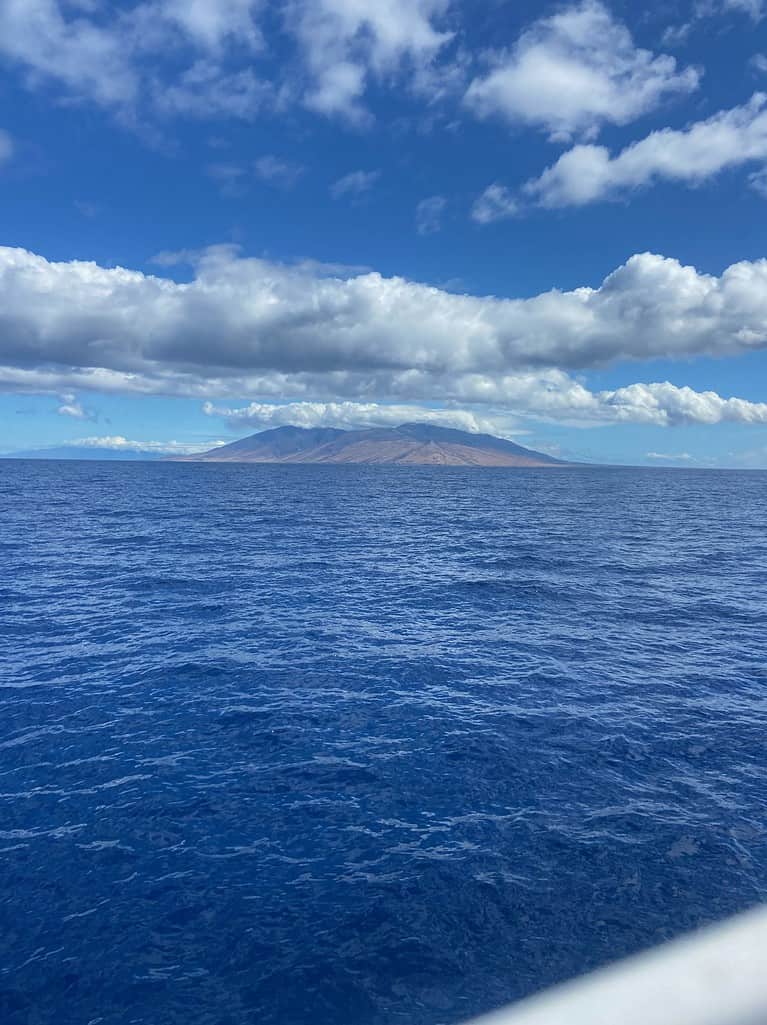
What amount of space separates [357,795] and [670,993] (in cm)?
1823

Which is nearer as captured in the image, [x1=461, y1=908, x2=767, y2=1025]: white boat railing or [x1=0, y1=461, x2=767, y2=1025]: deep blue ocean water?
[x1=461, y1=908, x2=767, y2=1025]: white boat railing

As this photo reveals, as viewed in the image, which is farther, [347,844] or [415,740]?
[415,740]

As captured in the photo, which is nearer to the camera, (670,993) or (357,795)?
(670,993)

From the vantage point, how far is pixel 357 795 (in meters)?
19.1

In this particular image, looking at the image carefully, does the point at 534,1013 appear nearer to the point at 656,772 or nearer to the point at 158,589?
the point at 656,772

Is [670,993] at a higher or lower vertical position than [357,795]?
higher

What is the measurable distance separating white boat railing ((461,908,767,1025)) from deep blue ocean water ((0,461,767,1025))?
1238 centimetres

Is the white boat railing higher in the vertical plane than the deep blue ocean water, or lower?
higher

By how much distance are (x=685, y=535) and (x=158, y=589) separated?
213 feet

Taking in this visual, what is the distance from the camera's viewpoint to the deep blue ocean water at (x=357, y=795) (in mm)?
13305

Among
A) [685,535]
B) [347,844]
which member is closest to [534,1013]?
[347,844]

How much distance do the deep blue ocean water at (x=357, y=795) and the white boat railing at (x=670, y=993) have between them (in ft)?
40.6

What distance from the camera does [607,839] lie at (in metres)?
17.0

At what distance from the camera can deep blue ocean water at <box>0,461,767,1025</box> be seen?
13.3 metres
